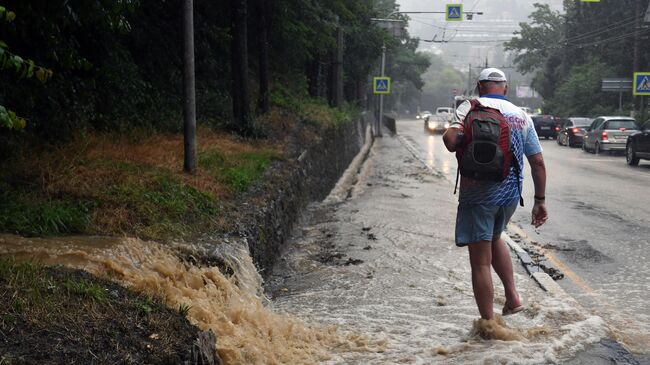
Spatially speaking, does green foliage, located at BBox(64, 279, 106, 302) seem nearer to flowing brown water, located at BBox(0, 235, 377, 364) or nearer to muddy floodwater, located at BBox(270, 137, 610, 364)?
flowing brown water, located at BBox(0, 235, 377, 364)

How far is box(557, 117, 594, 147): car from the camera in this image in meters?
38.6

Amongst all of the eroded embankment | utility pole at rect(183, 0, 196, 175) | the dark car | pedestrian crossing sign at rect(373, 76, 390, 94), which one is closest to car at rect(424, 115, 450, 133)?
the dark car

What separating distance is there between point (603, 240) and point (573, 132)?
2953 cm

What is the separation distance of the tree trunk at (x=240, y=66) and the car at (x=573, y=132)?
24879mm

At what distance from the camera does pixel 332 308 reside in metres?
7.22

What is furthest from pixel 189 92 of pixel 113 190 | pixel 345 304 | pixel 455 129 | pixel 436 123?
pixel 436 123

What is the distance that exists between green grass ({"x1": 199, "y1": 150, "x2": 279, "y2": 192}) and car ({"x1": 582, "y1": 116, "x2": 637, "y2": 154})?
2152 centimetres

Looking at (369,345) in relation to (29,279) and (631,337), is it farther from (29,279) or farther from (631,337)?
(29,279)

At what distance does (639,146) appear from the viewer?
24828 mm

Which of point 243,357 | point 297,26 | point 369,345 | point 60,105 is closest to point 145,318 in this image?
point 243,357

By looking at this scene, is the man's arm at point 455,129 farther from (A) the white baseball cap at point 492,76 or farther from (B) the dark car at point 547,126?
(B) the dark car at point 547,126

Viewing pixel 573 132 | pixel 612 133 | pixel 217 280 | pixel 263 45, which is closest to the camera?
pixel 217 280

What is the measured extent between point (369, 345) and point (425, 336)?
1.79 feet

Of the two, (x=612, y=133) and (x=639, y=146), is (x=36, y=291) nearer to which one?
(x=639, y=146)
